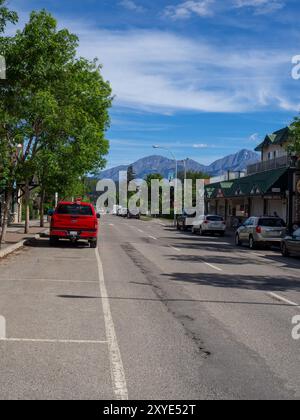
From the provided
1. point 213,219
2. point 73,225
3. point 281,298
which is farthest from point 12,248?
point 213,219

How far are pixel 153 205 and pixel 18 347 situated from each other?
84.2 meters

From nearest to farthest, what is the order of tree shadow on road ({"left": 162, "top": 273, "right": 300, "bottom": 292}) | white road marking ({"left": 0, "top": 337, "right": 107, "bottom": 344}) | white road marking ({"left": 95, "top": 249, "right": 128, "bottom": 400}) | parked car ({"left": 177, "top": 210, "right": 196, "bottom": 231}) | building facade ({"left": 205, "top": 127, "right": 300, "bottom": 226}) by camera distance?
white road marking ({"left": 95, "top": 249, "right": 128, "bottom": 400})
white road marking ({"left": 0, "top": 337, "right": 107, "bottom": 344})
tree shadow on road ({"left": 162, "top": 273, "right": 300, "bottom": 292})
building facade ({"left": 205, "top": 127, "right": 300, "bottom": 226})
parked car ({"left": 177, "top": 210, "right": 196, "bottom": 231})

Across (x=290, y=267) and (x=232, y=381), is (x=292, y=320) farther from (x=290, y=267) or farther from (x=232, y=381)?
(x=290, y=267)

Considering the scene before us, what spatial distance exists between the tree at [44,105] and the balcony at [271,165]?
54.1ft

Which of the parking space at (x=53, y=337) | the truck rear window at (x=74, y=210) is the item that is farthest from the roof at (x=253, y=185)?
the parking space at (x=53, y=337)

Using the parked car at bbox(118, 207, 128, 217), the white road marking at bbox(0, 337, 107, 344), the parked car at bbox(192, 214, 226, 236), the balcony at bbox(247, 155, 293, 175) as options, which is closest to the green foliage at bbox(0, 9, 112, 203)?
the white road marking at bbox(0, 337, 107, 344)

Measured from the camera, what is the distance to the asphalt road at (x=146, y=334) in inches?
225

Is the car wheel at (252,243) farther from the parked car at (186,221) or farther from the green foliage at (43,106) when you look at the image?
the parked car at (186,221)

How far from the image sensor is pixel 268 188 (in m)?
38.7

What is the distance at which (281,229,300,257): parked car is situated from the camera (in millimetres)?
22344

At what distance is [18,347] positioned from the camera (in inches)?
283

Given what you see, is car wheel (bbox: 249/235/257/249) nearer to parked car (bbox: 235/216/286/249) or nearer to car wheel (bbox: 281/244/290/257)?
parked car (bbox: 235/216/286/249)

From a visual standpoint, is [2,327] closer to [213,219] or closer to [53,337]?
[53,337]
